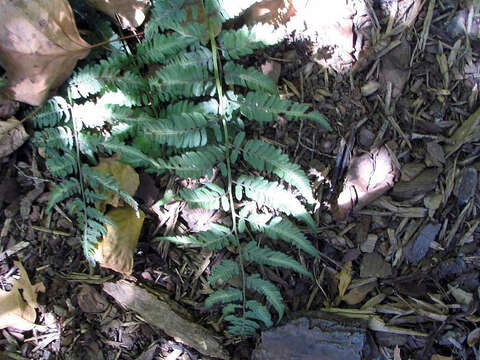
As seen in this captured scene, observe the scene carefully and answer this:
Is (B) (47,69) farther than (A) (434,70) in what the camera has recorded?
No

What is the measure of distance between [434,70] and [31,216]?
91.8 inches

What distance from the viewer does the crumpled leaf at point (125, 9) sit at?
2504mm

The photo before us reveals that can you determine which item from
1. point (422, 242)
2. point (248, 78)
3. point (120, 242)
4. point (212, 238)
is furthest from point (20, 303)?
point (422, 242)

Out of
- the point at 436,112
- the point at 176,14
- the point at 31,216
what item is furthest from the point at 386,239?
the point at 31,216

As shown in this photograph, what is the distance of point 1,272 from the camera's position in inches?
106

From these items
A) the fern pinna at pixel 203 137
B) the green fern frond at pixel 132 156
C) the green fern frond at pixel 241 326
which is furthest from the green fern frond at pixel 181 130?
the green fern frond at pixel 241 326

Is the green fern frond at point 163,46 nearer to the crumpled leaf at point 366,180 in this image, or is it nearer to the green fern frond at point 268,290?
the crumpled leaf at point 366,180

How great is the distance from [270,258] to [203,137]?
693mm

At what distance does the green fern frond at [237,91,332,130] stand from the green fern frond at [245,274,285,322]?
0.80 meters

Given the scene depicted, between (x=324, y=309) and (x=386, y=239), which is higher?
(x=386, y=239)

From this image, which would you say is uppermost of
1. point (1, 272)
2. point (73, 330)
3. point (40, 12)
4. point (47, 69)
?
point (40, 12)

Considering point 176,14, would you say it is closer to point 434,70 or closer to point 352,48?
point 352,48

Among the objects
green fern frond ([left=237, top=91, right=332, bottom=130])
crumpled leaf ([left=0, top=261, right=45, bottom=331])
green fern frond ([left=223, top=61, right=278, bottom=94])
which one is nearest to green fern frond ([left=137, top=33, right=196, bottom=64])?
green fern frond ([left=223, top=61, right=278, bottom=94])

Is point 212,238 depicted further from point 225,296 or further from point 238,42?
point 238,42
